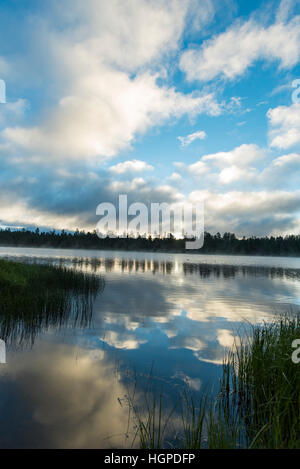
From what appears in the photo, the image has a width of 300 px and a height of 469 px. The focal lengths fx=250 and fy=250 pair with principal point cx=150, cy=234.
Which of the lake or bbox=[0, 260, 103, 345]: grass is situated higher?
bbox=[0, 260, 103, 345]: grass

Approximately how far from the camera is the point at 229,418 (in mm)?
5500

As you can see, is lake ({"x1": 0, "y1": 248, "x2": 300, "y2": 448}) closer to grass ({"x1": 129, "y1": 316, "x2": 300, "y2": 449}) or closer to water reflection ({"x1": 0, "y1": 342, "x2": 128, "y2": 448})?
water reflection ({"x1": 0, "y1": 342, "x2": 128, "y2": 448})

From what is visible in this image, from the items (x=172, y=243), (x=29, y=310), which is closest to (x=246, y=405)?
(x=29, y=310)

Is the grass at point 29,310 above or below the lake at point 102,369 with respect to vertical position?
above

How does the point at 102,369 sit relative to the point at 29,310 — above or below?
below

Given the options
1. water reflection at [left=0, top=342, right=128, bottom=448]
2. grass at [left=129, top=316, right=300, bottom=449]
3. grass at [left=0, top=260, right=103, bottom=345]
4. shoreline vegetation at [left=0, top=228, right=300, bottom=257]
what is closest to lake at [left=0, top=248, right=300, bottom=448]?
water reflection at [left=0, top=342, right=128, bottom=448]

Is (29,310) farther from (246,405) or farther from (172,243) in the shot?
(172,243)

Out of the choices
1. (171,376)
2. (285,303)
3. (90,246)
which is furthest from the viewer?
(90,246)

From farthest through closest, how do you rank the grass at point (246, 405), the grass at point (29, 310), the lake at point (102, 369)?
the grass at point (29, 310) → the lake at point (102, 369) → the grass at point (246, 405)

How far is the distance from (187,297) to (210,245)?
15869 centimetres

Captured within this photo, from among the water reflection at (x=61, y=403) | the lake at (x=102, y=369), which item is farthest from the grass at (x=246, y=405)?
the water reflection at (x=61, y=403)

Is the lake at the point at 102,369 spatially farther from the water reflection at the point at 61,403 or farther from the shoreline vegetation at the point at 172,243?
the shoreline vegetation at the point at 172,243

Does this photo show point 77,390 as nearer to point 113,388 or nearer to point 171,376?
point 113,388
